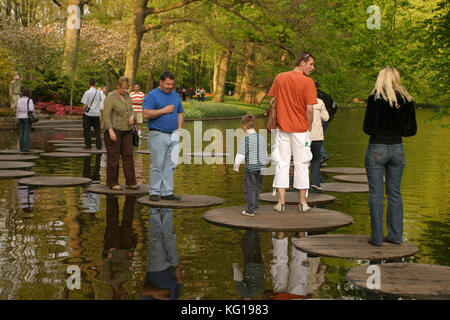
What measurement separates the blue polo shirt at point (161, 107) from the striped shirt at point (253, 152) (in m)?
1.55

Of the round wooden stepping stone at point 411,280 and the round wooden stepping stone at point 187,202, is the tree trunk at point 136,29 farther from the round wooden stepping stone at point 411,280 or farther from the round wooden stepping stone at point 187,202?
the round wooden stepping stone at point 411,280

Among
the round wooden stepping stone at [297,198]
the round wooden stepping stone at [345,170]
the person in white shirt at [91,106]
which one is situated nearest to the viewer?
the round wooden stepping stone at [297,198]

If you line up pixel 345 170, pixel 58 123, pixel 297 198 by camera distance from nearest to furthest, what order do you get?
pixel 297 198 < pixel 345 170 < pixel 58 123

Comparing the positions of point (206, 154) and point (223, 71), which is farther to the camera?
point (223, 71)

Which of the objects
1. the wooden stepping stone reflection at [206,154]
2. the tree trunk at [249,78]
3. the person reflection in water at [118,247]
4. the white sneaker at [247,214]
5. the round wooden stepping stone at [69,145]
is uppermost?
the tree trunk at [249,78]

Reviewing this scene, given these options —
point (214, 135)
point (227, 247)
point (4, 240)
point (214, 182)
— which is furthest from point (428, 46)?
point (214, 135)

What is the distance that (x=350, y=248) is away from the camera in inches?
292

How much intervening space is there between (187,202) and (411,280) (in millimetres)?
5104

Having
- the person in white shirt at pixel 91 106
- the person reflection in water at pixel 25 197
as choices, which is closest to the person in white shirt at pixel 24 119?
the person in white shirt at pixel 91 106

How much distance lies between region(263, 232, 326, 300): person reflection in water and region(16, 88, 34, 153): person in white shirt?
1339cm

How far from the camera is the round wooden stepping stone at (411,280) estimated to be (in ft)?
18.7

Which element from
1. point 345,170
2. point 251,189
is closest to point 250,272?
point 251,189

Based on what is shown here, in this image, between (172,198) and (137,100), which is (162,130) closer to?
(172,198)

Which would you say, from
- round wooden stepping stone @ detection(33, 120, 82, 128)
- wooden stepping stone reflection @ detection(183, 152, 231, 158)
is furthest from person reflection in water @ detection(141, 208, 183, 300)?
round wooden stepping stone @ detection(33, 120, 82, 128)
